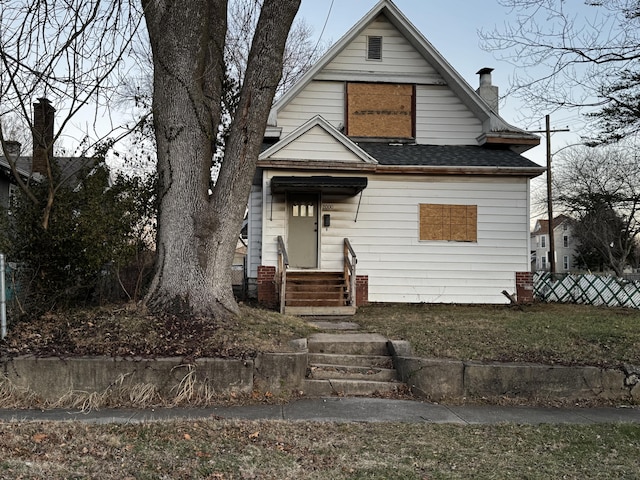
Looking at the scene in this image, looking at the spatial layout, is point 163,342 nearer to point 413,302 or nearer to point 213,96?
Result: point 213,96

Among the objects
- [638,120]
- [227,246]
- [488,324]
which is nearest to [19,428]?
[227,246]

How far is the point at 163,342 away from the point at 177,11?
→ 4703mm

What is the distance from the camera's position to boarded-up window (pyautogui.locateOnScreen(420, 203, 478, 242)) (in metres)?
13.7

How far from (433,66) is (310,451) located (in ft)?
41.7

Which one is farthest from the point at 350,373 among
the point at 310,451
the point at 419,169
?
the point at 419,169

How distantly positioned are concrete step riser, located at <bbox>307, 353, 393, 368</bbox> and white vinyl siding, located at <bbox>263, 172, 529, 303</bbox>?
19.7 ft

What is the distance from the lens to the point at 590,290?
1652 centimetres

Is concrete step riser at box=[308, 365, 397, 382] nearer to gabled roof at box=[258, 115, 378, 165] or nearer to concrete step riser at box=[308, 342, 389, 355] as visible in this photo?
concrete step riser at box=[308, 342, 389, 355]

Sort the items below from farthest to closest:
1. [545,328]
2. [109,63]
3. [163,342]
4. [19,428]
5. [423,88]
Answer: [423,88]
[545,328]
[109,63]
[163,342]
[19,428]

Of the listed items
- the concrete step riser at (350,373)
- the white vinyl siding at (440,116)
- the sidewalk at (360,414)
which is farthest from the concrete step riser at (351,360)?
the white vinyl siding at (440,116)

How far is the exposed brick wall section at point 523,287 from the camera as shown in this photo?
13852mm

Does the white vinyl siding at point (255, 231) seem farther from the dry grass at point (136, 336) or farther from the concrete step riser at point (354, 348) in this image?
the concrete step riser at point (354, 348)

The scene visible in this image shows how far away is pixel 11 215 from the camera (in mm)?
7867

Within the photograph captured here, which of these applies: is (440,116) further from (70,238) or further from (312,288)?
(70,238)
